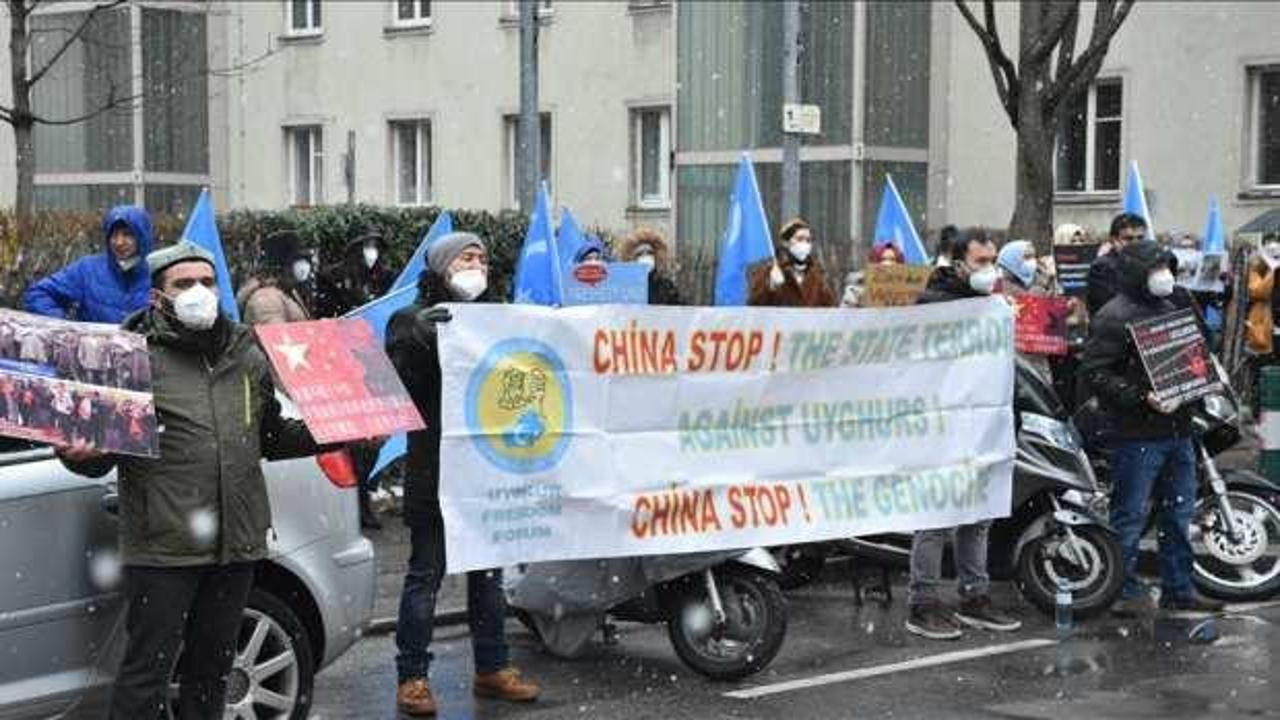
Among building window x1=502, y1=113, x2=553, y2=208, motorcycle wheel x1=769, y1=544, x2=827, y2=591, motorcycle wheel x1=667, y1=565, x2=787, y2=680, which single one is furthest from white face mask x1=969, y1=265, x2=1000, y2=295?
building window x1=502, y1=113, x2=553, y2=208

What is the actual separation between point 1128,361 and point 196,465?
17.2 ft

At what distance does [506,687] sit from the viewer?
7961 mm

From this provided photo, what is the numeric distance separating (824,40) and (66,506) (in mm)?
21132

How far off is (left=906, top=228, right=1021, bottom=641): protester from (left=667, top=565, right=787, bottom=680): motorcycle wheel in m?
1.26

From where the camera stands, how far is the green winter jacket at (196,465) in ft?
19.8

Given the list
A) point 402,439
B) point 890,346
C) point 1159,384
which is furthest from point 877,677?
point 402,439

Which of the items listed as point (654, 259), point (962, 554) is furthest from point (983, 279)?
point (654, 259)

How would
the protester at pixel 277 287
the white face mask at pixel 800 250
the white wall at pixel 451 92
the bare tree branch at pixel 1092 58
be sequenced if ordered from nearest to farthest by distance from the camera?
the protester at pixel 277 287, the white face mask at pixel 800 250, the bare tree branch at pixel 1092 58, the white wall at pixel 451 92

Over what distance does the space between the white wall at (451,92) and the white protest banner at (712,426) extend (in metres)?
20.2

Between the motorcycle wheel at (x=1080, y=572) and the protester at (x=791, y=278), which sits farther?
the protester at (x=791, y=278)

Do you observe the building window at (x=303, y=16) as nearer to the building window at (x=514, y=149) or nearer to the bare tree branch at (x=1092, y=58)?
the building window at (x=514, y=149)

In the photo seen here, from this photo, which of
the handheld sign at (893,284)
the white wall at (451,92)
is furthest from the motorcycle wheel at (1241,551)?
the white wall at (451,92)

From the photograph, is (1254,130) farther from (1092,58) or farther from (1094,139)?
(1092,58)

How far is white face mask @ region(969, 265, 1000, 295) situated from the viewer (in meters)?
9.42
